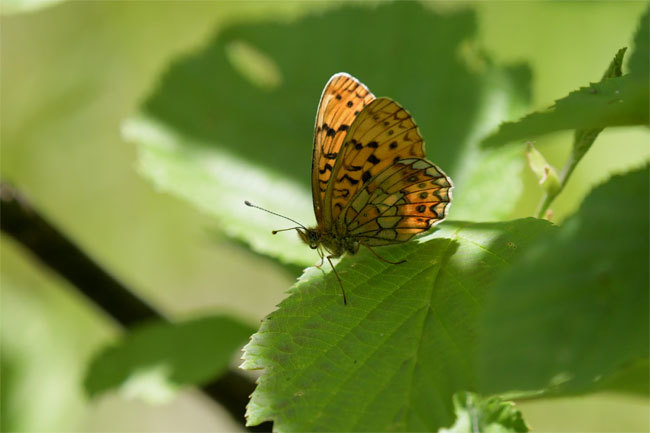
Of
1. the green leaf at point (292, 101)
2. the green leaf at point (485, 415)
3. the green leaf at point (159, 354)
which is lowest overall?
the green leaf at point (485, 415)

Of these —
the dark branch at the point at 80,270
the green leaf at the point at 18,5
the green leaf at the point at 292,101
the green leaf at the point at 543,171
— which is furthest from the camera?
the green leaf at the point at 292,101

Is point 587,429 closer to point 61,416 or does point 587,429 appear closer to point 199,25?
point 61,416

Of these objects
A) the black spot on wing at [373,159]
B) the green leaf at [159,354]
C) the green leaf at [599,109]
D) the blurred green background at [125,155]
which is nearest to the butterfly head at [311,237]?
the black spot on wing at [373,159]

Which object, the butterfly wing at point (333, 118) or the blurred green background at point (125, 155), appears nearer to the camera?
the butterfly wing at point (333, 118)

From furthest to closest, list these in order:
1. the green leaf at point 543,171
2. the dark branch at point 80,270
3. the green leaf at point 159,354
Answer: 1. the green leaf at point 159,354
2. the dark branch at point 80,270
3. the green leaf at point 543,171

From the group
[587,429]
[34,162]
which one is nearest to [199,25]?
[34,162]

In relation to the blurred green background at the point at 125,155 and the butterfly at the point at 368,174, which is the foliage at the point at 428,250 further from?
the blurred green background at the point at 125,155

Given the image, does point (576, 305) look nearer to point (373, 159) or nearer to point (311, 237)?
point (373, 159)
